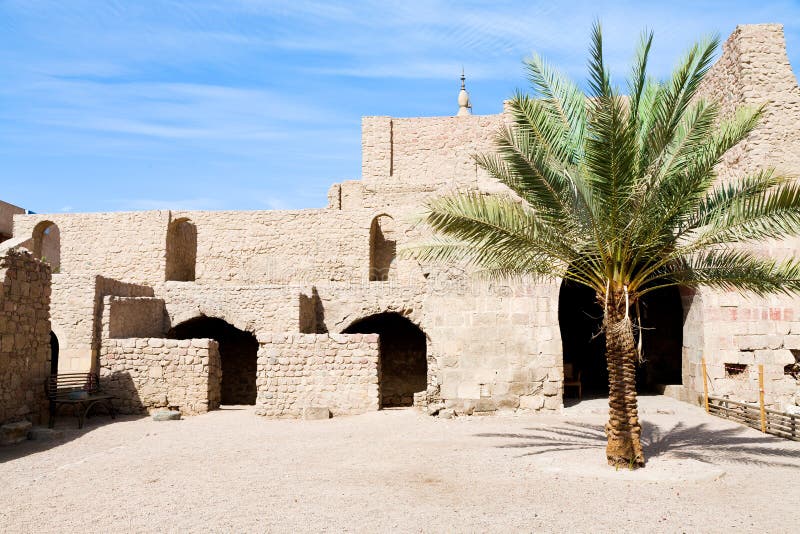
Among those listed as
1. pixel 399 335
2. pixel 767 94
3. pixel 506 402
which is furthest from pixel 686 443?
pixel 399 335

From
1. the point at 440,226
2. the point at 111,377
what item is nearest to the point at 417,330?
the point at 111,377


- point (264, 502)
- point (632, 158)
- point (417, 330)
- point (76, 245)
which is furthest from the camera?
point (76, 245)

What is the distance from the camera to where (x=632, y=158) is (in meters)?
6.86

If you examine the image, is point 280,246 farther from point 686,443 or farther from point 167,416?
point 686,443

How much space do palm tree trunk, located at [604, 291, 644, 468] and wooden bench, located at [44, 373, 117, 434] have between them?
27.9 ft

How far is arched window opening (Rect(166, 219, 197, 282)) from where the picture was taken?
1862 cm

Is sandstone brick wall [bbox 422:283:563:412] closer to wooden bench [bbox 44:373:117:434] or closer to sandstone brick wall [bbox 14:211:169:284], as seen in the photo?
wooden bench [bbox 44:373:117:434]

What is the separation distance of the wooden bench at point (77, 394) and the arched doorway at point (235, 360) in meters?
4.81

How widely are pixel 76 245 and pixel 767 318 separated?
17706 mm

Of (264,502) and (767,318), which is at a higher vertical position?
(767,318)

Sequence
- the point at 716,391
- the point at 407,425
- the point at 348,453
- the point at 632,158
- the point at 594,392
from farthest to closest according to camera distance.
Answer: the point at 594,392
the point at 716,391
the point at 407,425
the point at 348,453
the point at 632,158

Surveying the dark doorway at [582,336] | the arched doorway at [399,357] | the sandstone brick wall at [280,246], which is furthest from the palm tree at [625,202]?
the sandstone brick wall at [280,246]

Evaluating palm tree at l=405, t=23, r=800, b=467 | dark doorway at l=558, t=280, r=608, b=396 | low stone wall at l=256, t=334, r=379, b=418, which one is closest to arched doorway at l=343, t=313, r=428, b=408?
dark doorway at l=558, t=280, r=608, b=396

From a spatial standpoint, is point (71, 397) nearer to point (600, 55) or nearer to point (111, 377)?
point (111, 377)
